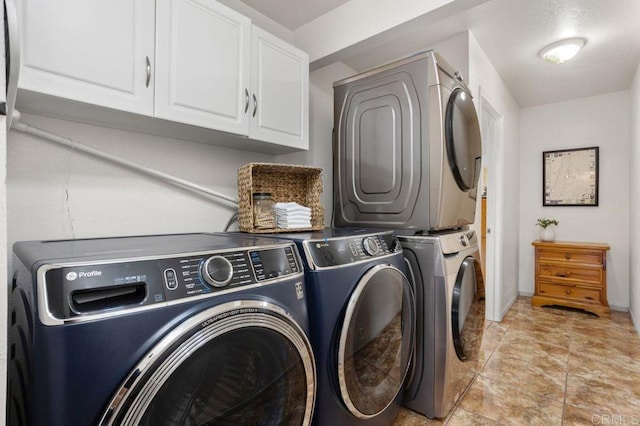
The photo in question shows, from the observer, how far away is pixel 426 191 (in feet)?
5.63

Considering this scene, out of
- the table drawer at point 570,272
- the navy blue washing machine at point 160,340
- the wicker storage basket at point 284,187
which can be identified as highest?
the wicker storage basket at point 284,187

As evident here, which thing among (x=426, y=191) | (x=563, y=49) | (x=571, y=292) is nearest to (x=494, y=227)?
(x=571, y=292)

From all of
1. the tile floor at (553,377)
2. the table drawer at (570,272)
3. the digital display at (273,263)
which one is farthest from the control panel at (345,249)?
the table drawer at (570,272)

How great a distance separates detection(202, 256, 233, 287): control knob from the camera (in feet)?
2.72

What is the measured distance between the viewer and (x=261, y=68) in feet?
5.74

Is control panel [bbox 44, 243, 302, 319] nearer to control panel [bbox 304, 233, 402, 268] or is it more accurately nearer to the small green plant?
control panel [bbox 304, 233, 402, 268]

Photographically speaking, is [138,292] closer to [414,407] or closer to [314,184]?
[314,184]

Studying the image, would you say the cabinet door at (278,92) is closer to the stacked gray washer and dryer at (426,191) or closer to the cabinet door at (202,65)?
the cabinet door at (202,65)

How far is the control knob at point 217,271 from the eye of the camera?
32.7 inches

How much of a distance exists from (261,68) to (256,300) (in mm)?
1354

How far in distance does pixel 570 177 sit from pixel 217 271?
4680 mm

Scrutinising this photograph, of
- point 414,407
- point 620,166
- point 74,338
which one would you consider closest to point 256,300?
point 74,338

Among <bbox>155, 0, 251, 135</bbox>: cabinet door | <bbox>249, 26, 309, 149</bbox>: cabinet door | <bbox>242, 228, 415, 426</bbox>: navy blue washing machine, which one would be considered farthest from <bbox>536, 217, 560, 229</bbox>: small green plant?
<bbox>155, 0, 251, 135</bbox>: cabinet door

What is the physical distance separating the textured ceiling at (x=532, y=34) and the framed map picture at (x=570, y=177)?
851 millimetres
